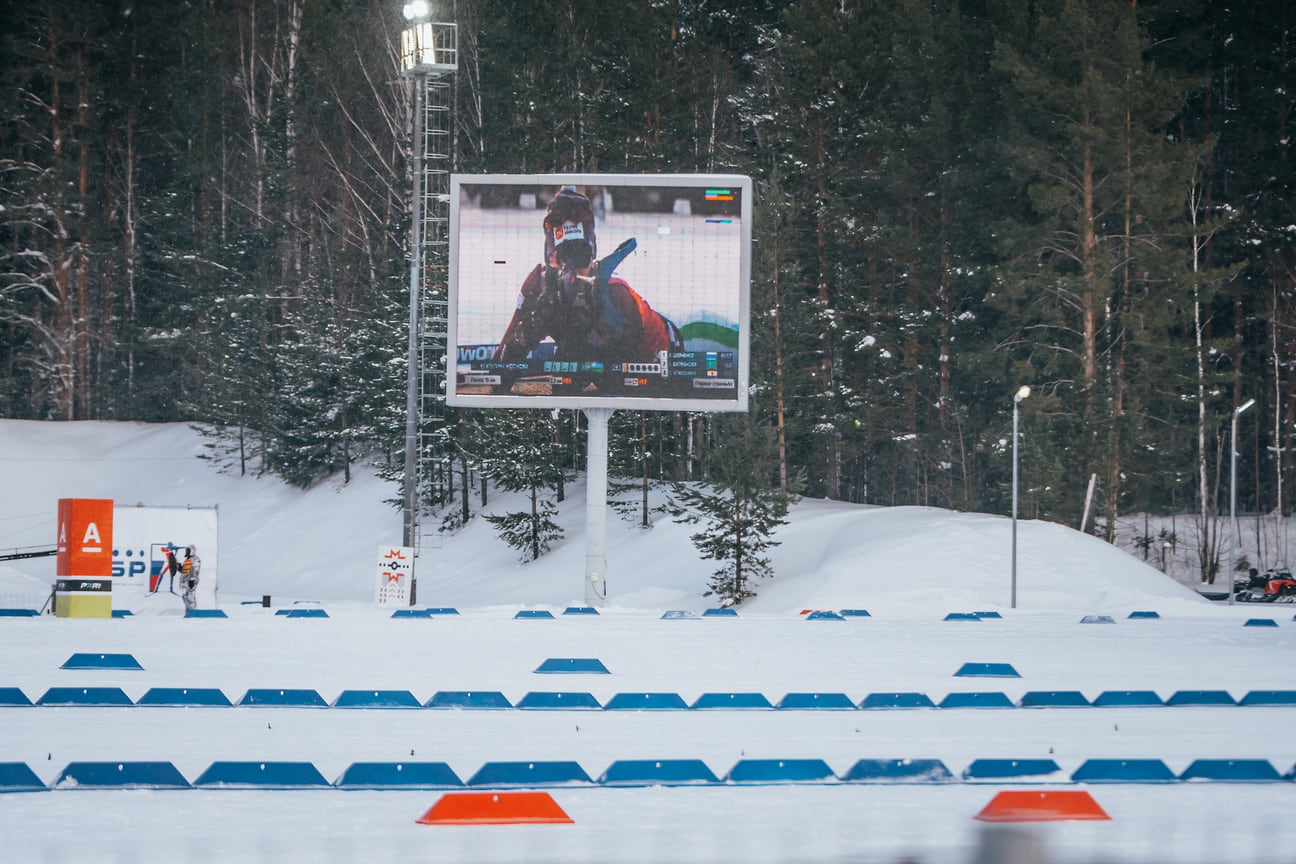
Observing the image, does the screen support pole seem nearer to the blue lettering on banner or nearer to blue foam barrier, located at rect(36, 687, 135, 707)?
the blue lettering on banner

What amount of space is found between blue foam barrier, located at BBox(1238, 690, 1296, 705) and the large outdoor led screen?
1528cm

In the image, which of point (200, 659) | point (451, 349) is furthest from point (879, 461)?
point (200, 659)

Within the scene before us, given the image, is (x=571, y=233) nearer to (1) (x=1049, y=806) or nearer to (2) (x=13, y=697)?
(2) (x=13, y=697)

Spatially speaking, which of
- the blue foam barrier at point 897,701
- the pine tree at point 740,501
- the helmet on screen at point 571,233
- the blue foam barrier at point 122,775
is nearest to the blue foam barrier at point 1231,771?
the blue foam barrier at point 897,701

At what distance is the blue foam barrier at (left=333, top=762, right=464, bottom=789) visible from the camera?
9.62 metres

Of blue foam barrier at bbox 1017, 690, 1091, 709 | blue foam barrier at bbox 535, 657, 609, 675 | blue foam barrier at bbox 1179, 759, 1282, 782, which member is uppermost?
blue foam barrier at bbox 1179, 759, 1282, 782

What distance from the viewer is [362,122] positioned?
5581 cm

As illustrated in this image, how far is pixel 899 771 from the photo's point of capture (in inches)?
403

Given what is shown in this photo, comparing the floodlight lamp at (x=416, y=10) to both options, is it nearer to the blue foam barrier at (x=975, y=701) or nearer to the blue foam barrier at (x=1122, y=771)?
the blue foam barrier at (x=975, y=701)

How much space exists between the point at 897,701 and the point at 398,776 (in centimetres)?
587

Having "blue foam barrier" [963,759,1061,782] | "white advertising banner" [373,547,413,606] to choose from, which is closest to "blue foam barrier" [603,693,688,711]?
"blue foam barrier" [963,759,1061,782]

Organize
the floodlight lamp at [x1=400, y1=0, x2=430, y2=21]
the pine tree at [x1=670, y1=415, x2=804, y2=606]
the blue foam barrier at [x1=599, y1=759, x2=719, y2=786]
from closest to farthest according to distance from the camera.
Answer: the blue foam barrier at [x1=599, y1=759, x2=719, y2=786] < the pine tree at [x1=670, y1=415, x2=804, y2=606] < the floodlight lamp at [x1=400, y1=0, x2=430, y2=21]

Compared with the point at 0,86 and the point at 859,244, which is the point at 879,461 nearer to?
the point at 859,244

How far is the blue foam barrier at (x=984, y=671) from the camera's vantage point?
16.0 metres
